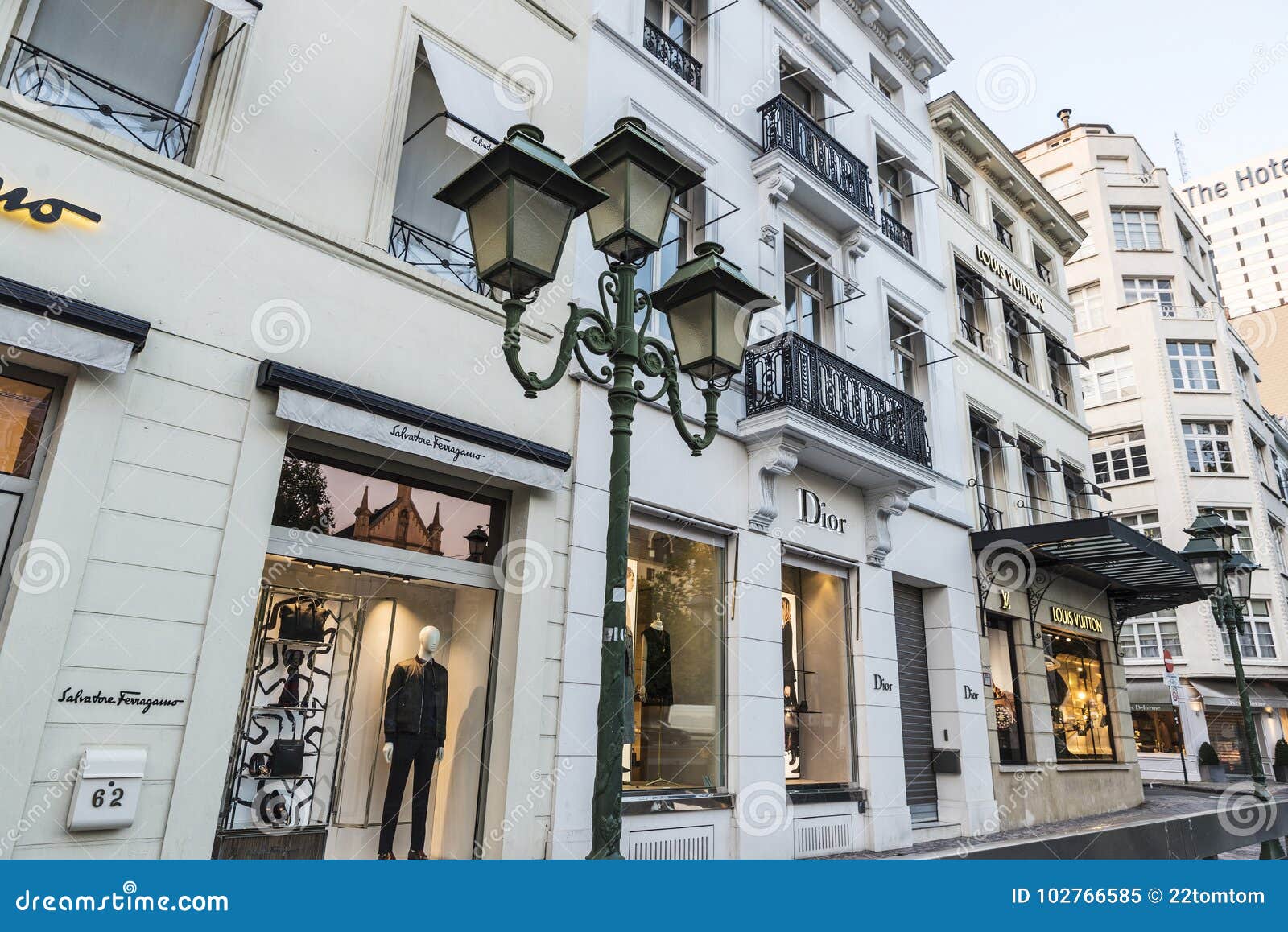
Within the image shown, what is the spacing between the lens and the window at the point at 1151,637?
3378cm

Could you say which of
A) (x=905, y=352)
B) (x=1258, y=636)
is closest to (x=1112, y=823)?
(x=905, y=352)

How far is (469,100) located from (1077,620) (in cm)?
1549

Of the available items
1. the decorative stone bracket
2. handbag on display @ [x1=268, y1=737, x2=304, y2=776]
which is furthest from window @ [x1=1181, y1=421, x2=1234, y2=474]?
handbag on display @ [x1=268, y1=737, x2=304, y2=776]

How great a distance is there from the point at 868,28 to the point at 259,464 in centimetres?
1441

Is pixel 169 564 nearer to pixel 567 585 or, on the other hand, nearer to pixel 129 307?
pixel 129 307

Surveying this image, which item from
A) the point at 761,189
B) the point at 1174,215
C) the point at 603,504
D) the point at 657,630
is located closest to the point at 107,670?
the point at 603,504

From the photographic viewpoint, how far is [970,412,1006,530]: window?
49.1 feet

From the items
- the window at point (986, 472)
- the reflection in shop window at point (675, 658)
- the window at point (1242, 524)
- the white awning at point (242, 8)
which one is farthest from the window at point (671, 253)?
the window at point (1242, 524)

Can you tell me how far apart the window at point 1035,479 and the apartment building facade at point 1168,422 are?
19652 millimetres

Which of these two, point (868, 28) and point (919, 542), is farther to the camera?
point (868, 28)

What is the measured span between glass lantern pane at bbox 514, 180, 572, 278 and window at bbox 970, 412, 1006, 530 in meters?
12.3

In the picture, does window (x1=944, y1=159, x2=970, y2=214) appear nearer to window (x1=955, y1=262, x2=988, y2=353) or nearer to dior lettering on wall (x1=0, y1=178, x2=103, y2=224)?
window (x1=955, y1=262, x2=988, y2=353)

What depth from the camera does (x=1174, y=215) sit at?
39156 mm

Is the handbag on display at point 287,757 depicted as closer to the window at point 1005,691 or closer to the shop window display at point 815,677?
the shop window display at point 815,677
